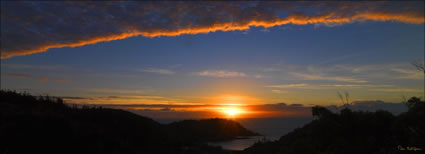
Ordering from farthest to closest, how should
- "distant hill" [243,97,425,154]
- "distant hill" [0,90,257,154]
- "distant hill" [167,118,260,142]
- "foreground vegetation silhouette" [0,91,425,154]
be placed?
"distant hill" [167,118,260,142], "distant hill" [243,97,425,154], "foreground vegetation silhouette" [0,91,425,154], "distant hill" [0,90,257,154]

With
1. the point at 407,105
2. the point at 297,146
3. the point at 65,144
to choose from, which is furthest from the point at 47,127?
the point at 407,105

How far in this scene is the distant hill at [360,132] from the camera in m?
14.3

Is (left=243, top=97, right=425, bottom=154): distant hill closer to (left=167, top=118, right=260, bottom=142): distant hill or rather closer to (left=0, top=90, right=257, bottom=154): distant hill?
(left=0, top=90, right=257, bottom=154): distant hill

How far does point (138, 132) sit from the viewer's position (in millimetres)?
19281

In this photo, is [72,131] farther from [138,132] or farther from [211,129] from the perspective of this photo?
[211,129]

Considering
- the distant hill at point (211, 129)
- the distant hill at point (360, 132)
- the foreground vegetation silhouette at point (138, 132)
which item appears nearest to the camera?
the foreground vegetation silhouette at point (138, 132)

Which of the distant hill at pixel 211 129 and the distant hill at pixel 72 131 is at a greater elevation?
the distant hill at pixel 72 131

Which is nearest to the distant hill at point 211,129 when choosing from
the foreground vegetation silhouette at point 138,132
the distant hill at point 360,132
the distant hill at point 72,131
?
the distant hill at point 72,131

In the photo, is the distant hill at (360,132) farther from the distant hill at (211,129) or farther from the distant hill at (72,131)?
the distant hill at (211,129)

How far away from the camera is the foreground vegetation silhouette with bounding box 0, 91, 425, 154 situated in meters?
12.5

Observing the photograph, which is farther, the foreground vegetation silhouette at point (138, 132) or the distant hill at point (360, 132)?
the distant hill at point (360, 132)

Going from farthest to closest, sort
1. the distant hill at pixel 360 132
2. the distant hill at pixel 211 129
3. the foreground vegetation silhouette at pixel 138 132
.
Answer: the distant hill at pixel 211 129, the distant hill at pixel 360 132, the foreground vegetation silhouette at pixel 138 132

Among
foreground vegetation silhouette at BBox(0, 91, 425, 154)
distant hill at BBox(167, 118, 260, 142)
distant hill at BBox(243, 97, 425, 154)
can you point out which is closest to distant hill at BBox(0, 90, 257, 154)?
foreground vegetation silhouette at BBox(0, 91, 425, 154)

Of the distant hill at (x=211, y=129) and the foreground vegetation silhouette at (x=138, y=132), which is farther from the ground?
the foreground vegetation silhouette at (x=138, y=132)
